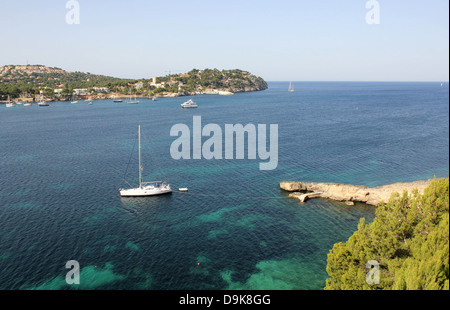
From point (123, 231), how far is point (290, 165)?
138 ft

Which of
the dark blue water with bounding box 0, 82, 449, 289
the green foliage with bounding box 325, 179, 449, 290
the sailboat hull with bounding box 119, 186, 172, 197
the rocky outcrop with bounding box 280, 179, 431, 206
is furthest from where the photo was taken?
the sailboat hull with bounding box 119, 186, 172, 197

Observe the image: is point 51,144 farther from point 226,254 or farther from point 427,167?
point 427,167

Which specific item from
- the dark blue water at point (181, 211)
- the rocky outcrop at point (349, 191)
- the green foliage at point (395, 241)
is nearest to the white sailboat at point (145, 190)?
the dark blue water at point (181, 211)

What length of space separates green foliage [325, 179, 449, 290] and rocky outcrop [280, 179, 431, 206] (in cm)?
2511

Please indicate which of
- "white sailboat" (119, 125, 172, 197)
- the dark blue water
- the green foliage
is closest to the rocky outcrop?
the dark blue water

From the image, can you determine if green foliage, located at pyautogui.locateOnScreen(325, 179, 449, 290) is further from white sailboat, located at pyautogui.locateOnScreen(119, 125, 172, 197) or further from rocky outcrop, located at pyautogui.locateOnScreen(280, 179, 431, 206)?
white sailboat, located at pyautogui.locateOnScreen(119, 125, 172, 197)

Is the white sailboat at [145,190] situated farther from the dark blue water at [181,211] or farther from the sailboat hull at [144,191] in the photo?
the dark blue water at [181,211]

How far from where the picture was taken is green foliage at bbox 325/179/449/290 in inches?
898

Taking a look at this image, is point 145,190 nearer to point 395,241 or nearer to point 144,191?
point 144,191

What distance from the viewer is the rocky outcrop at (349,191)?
173 ft

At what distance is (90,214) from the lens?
4853 centimetres

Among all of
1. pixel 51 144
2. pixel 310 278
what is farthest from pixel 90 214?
pixel 51 144

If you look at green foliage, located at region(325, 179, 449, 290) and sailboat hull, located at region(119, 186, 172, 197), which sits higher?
green foliage, located at region(325, 179, 449, 290)

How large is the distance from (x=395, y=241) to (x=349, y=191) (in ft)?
96.5
